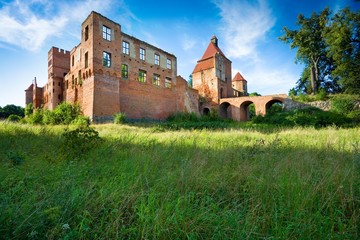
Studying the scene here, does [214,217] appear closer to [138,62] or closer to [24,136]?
[24,136]

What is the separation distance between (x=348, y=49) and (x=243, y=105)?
1488cm

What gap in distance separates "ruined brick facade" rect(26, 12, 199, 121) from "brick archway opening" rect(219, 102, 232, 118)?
19.6ft

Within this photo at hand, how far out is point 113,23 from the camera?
1988cm

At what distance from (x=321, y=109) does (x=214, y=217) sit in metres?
25.1

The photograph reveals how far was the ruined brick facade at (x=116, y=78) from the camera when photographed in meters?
18.0

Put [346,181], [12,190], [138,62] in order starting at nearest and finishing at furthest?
[12,190] → [346,181] → [138,62]

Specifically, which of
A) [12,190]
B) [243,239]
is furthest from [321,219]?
[12,190]

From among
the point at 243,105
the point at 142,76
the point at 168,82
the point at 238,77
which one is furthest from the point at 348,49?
the point at 238,77

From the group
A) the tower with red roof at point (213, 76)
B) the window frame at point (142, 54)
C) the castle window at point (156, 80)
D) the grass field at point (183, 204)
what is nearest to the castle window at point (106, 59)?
the window frame at point (142, 54)

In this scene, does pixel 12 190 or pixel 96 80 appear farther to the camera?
pixel 96 80

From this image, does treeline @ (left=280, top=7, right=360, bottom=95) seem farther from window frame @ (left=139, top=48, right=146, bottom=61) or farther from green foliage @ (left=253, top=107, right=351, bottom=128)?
window frame @ (left=139, top=48, right=146, bottom=61)

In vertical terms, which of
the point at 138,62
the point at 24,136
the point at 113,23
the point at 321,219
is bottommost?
the point at 321,219

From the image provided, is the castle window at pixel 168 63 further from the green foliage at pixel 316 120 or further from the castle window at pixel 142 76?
the green foliage at pixel 316 120

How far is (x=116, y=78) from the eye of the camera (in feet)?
64.2
